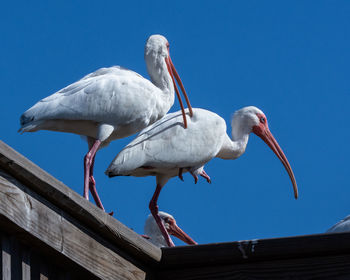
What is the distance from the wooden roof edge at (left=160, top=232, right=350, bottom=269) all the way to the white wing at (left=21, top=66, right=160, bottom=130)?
4549 mm

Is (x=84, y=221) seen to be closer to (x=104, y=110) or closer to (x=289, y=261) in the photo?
(x=289, y=261)

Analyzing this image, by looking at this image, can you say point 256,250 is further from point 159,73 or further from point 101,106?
point 159,73

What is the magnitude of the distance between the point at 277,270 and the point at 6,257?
3.67 ft

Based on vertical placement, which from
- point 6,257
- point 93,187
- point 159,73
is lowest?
point 6,257

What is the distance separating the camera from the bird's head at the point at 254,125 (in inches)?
441

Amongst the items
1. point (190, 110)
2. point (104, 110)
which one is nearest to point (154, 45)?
point (190, 110)

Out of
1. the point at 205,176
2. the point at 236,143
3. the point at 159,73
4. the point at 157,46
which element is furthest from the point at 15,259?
the point at 236,143

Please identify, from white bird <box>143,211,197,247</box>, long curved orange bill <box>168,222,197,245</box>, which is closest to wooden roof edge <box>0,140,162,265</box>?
white bird <box>143,211,197,247</box>

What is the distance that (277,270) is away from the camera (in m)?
3.40

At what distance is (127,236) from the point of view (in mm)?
3342

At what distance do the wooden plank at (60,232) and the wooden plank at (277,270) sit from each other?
24cm

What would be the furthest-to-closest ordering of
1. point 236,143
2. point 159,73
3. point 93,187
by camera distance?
point 236,143, point 159,73, point 93,187

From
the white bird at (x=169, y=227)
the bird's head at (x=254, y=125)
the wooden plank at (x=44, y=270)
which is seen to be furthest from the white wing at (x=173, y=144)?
the wooden plank at (x=44, y=270)

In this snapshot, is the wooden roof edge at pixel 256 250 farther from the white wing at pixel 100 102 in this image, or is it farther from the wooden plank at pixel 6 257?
the white wing at pixel 100 102
